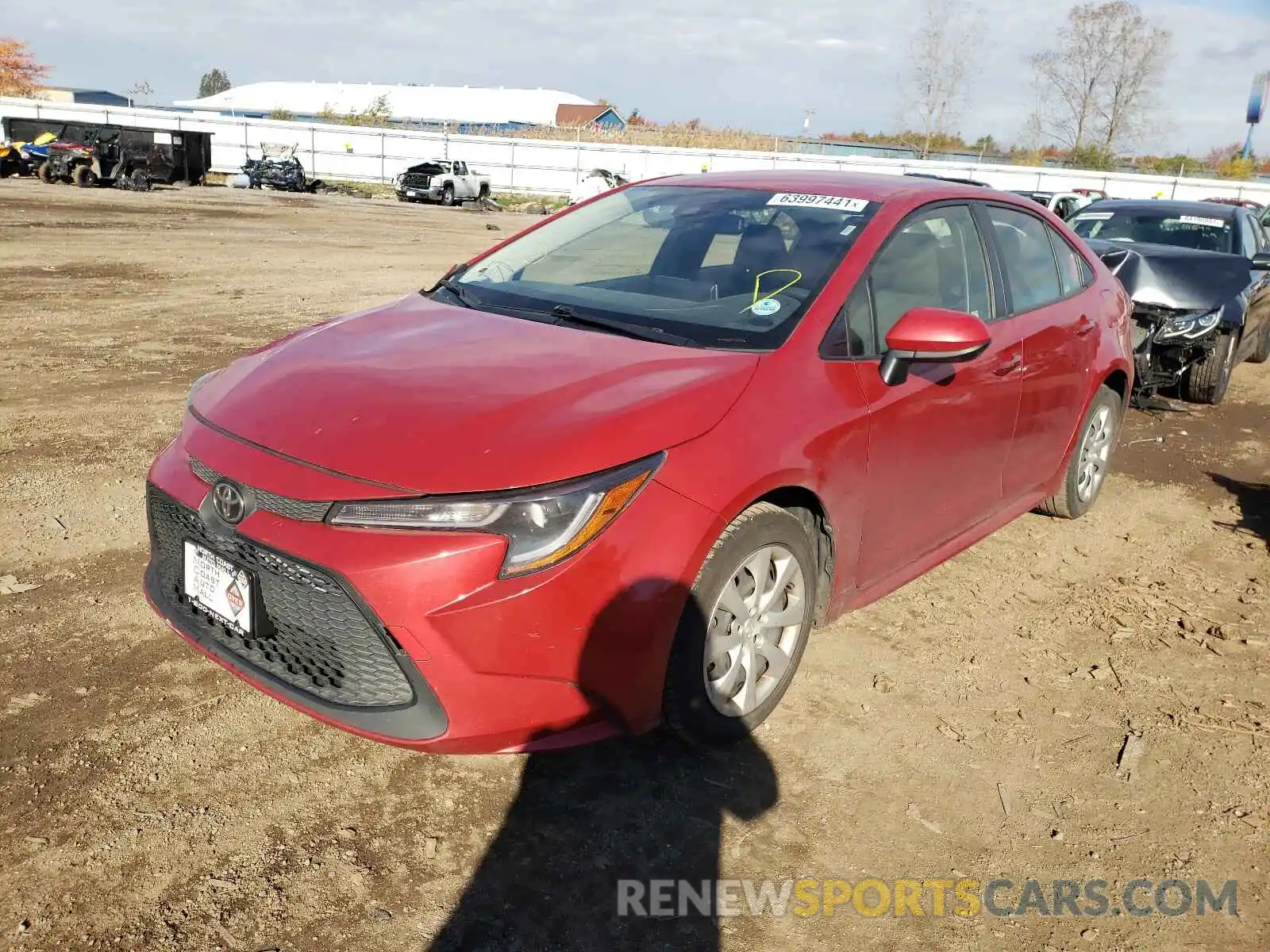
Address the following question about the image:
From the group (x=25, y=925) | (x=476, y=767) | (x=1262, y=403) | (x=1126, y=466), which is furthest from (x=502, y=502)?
(x=1262, y=403)

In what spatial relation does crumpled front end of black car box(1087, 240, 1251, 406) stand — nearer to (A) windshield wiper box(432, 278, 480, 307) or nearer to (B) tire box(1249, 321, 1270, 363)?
(B) tire box(1249, 321, 1270, 363)

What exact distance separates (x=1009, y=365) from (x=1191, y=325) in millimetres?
4496

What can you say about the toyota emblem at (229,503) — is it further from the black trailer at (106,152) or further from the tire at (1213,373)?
the black trailer at (106,152)

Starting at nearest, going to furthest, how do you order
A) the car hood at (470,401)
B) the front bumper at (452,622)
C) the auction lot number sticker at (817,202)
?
the front bumper at (452,622) < the car hood at (470,401) < the auction lot number sticker at (817,202)

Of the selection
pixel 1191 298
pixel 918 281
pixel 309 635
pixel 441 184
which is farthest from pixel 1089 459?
pixel 441 184

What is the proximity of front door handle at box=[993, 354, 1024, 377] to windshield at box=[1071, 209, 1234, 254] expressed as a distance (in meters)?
5.55

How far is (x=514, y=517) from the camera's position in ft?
7.80

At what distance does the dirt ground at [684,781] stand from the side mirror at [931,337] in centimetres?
114

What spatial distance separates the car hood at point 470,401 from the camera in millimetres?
2457

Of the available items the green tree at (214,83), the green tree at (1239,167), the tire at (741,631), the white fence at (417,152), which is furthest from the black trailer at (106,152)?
the green tree at (214,83)

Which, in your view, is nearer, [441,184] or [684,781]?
[684,781]

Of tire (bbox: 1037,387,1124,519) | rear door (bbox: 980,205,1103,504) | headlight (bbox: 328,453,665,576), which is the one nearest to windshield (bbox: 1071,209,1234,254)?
tire (bbox: 1037,387,1124,519)

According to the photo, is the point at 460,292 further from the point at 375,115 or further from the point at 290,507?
the point at 375,115

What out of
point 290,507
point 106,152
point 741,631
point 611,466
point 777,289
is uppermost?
point 106,152
